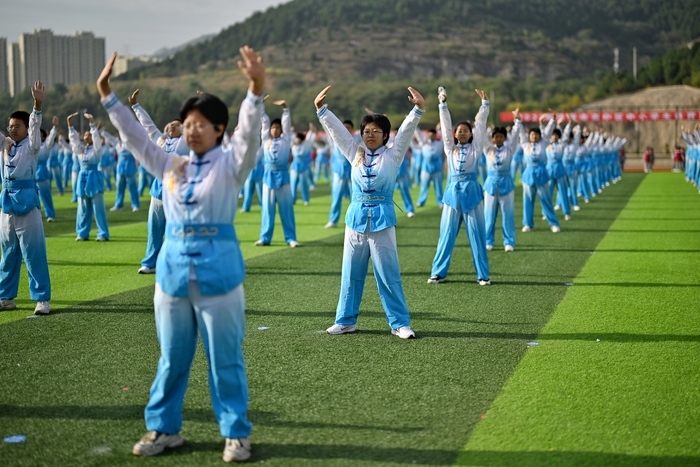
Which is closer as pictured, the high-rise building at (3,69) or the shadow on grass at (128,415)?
the shadow on grass at (128,415)

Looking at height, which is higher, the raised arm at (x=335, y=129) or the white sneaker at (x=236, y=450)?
the raised arm at (x=335, y=129)

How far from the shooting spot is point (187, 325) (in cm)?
518

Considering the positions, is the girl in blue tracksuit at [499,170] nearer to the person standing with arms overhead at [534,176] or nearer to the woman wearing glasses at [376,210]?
the person standing with arms overhead at [534,176]

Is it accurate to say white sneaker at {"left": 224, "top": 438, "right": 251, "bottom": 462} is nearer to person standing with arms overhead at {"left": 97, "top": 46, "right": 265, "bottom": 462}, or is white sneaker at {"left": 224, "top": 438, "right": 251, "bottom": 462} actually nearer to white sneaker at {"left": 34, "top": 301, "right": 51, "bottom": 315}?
person standing with arms overhead at {"left": 97, "top": 46, "right": 265, "bottom": 462}

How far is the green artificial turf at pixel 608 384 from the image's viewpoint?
5281 mm

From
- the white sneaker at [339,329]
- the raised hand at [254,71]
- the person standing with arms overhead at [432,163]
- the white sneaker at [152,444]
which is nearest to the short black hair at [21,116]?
the white sneaker at [339,329]

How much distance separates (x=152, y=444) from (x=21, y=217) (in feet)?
17.7

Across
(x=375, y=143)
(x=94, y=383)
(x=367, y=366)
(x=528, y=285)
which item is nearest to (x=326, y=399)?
(x=367, y=366)

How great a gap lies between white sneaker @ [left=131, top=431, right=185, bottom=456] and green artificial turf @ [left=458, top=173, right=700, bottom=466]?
5.85 feet

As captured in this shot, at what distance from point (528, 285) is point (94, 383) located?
6.42m

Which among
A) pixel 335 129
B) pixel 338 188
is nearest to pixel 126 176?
pixel 338 188

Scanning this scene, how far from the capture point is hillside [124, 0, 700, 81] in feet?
388

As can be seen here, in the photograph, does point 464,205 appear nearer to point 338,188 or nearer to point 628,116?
point 338,188

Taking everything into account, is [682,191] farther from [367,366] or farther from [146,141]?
[146,141]
